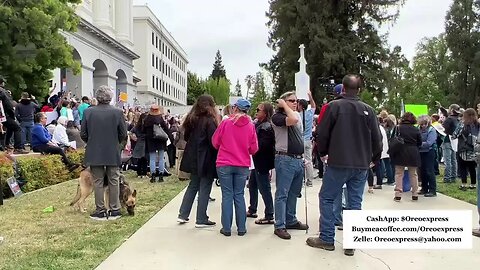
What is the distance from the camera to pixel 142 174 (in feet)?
45.9

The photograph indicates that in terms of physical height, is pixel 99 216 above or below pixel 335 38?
below

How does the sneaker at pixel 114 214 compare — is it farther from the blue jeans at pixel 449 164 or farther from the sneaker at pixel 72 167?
the blue jeans at pixel 449 164

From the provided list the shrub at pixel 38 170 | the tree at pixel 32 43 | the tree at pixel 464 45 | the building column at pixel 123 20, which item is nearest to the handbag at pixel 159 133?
the shrub at pixel 38 170

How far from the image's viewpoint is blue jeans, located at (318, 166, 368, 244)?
6027mm

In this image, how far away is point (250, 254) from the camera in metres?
6.01

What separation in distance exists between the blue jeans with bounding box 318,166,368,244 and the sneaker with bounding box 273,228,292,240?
26.0 inches

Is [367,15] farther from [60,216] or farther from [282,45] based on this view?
[60,216]

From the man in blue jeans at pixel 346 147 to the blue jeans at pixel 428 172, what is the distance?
4.94 m

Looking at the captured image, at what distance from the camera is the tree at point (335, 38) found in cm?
3588

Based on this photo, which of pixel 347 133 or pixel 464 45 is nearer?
pixel 347 133

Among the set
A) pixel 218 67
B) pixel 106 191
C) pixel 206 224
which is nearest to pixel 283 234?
pixel 206 224

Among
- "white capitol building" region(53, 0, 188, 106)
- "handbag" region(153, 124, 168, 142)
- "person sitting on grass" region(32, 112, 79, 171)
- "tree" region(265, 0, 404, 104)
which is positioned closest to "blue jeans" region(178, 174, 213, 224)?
"handbag" region(153, 124, 168, 142)

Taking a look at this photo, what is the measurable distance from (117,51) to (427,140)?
3513 centimetres

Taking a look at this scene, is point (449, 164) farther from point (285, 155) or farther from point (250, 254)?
point (250, 254)
